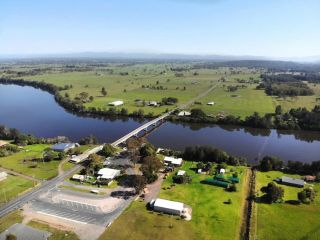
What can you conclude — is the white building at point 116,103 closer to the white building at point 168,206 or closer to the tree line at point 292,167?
the tree line at point 292,167

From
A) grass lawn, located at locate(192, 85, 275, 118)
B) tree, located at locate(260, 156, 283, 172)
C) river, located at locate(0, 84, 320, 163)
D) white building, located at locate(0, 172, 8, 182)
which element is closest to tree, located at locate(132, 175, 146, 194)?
white building, located at locate(0, 172, 8, 182)

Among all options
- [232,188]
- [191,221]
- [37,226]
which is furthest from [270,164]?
[37,226]

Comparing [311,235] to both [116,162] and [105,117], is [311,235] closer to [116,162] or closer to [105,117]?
[116,162]

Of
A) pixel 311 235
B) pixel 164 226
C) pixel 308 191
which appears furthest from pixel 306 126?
pixel 164 226

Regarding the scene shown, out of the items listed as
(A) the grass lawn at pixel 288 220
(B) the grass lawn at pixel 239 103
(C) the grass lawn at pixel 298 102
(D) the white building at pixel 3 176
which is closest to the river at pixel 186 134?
(B) the grass lawn at pixel 239 103

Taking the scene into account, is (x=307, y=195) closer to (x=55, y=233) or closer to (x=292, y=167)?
(x=292, y=167)
